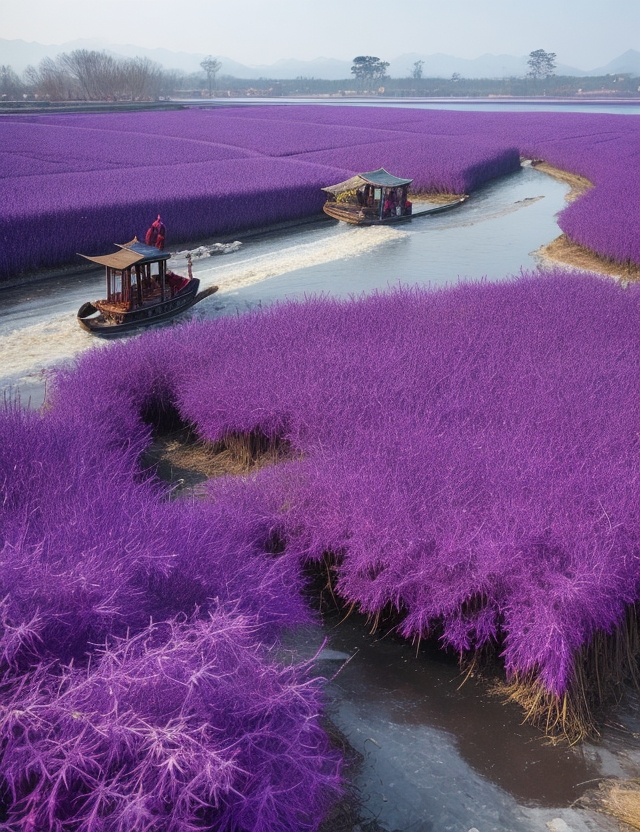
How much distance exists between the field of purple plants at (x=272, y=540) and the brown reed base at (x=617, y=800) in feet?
1.44

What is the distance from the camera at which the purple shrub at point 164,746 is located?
2.24 metres

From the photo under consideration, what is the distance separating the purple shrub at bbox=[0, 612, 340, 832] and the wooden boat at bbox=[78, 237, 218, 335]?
711 cm

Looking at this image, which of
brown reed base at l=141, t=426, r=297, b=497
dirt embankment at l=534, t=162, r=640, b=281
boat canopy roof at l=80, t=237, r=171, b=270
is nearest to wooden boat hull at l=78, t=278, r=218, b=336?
boat canopy roof at l=80, t=237, r=171, b=270

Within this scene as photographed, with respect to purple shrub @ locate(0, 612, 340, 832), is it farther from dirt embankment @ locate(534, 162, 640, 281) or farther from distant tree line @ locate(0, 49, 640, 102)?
distant tree line @ locate(0, 49, 640, 102)

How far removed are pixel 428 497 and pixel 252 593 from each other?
1317 mm

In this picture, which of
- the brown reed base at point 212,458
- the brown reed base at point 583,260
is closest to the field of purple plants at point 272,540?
the brown reed base at point 212,458

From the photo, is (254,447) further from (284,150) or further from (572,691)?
(284,150)

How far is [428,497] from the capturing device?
4348 mm

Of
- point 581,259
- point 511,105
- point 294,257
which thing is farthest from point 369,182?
point 511,105

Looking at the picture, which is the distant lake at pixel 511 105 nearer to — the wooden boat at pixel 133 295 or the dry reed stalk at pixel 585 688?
the wooden boat at pixel 133 295

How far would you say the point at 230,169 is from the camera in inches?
870

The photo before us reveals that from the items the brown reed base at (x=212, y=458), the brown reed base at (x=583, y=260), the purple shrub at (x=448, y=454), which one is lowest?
the brown reed base at (x=212, y=458)

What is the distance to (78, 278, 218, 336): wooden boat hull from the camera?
30.5ft

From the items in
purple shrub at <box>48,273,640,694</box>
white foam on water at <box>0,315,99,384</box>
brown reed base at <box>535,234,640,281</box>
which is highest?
purple shrub at <box>48,273,640,694</box>
